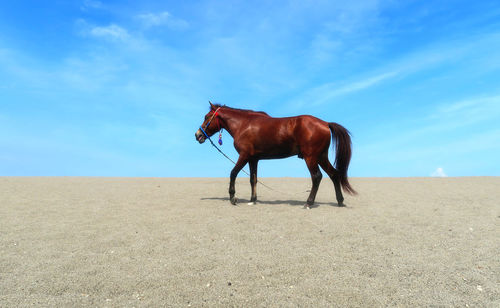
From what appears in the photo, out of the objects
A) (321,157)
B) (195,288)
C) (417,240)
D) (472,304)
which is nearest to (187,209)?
(321,157)

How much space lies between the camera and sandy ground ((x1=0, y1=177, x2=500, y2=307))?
403 centimetres

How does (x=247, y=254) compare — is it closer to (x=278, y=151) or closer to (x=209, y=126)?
(x=278, y=151)

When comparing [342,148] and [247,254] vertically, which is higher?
[342,148]

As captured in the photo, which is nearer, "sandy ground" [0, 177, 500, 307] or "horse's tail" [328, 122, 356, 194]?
"sandy ground" [0, 177, 500, 307]

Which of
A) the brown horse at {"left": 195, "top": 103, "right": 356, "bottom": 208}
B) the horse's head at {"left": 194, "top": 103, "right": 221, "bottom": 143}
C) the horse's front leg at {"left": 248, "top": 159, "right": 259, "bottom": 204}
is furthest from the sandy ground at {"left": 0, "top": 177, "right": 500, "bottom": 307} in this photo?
the horse's head at {"left": 194, "top": 103, "right": 221, "bottom": 143}

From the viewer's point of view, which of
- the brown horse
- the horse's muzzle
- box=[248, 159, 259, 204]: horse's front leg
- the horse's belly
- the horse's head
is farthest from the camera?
the horse's muzzle

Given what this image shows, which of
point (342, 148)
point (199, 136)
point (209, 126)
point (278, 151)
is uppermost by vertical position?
point (209, 126)

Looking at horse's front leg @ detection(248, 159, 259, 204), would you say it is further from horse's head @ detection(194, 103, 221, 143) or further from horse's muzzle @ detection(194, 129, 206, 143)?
horse's muzzle @ detection(194, 129, 206, 143)

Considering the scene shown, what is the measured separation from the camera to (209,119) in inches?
408

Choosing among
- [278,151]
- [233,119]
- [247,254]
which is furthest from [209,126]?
[247,254]

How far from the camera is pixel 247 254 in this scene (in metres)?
5.28

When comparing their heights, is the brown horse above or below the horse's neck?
below

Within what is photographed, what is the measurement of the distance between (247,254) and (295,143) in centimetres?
426

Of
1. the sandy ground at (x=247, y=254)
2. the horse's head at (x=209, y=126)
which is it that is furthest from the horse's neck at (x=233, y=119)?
the sandy ground at (x=247, y=254)
